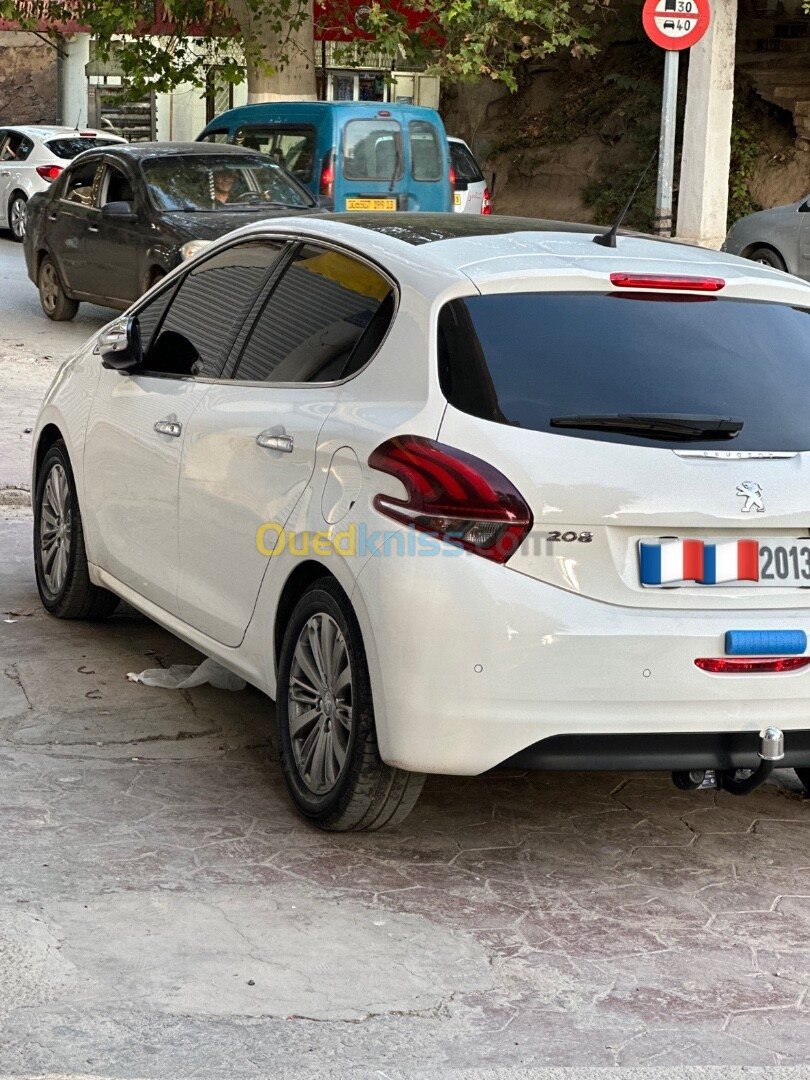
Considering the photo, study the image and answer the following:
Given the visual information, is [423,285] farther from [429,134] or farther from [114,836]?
[429,134]

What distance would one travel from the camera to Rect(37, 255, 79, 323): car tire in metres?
16.7

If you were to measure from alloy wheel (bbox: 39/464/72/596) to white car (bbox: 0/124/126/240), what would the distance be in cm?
1734

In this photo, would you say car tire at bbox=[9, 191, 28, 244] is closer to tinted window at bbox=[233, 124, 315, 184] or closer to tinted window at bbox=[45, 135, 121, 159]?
tinted window at bbox=[45, 135, 121, 159]

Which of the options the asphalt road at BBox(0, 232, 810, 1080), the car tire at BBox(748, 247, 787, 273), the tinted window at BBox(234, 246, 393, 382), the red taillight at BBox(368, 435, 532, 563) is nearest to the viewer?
the asphalt road at BBox(0, 232, 810, 1080)

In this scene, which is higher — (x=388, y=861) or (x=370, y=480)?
(x=370, y=480)

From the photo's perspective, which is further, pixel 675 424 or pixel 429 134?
pixel 429 134

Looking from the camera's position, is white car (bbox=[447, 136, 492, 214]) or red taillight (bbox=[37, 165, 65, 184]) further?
red taillight (bbox=[37, 165, 65, 184])

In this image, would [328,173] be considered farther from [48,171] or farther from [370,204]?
[48,171]

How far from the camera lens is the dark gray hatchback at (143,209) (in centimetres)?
1478

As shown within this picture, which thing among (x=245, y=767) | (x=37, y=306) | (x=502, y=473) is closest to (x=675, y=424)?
(x=502, y=473)

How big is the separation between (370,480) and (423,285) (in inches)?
22.6

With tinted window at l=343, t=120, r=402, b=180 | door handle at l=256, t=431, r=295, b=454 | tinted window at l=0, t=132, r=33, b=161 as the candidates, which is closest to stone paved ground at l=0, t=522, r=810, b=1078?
door handle at l=256, t=431, r=295, b=454

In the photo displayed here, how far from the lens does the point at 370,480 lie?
4551mm

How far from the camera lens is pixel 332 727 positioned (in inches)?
189
